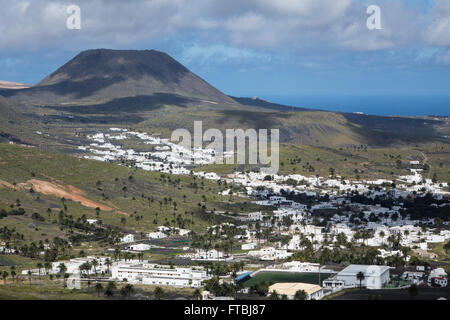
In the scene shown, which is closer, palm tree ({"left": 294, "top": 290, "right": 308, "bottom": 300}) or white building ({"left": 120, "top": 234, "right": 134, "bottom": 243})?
palm tree ({"left": 294, "top": 290, "right": 308, "bottom": 300})

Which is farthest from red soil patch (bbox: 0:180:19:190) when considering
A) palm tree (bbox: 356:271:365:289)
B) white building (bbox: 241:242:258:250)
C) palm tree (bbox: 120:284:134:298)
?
palm tree (bbox: 356:271:365:289)

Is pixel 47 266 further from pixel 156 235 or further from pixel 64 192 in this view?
pixel 64 192

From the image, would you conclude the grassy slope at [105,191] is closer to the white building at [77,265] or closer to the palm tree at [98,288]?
the white building at [77,265]

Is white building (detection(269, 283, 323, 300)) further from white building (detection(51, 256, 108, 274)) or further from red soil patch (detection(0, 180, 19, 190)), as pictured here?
red soil patch (detection(0, 180, 19, 190))

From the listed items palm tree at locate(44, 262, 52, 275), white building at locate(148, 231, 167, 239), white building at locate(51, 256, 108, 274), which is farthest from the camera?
white building at locate(148, 231, 167, 239)

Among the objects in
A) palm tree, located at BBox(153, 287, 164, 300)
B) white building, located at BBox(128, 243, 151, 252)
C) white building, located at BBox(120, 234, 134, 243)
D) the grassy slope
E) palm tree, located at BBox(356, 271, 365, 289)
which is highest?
the grassy slope

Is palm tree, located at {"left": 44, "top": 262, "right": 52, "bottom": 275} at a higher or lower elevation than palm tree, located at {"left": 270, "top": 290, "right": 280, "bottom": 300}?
higher
